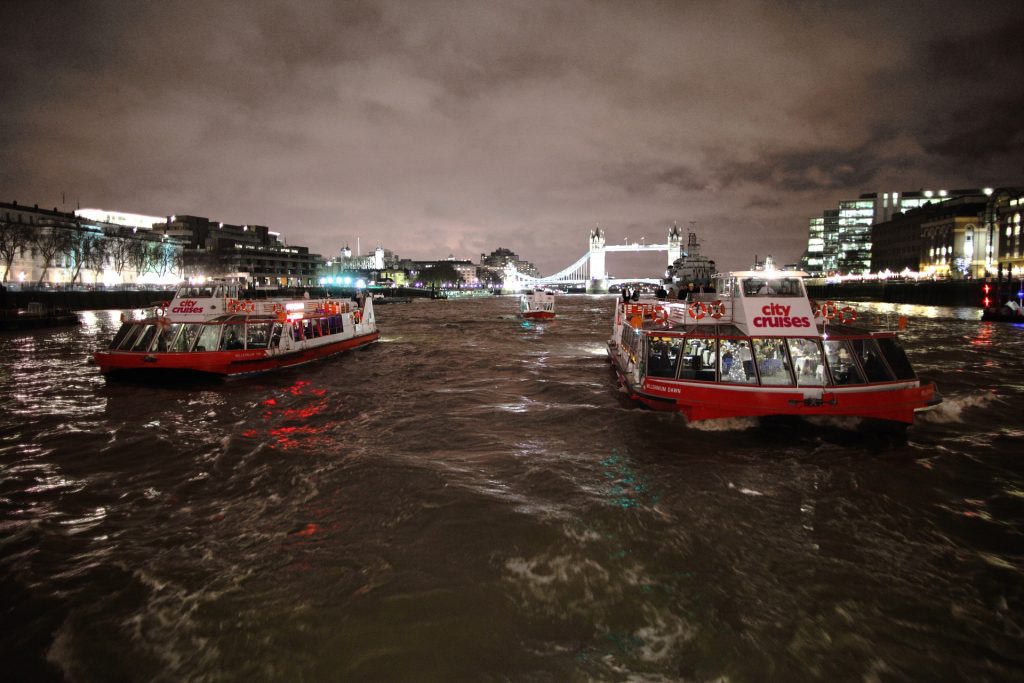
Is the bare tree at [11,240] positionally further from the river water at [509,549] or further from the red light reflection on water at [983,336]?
the red light reflection on water at [983,336]

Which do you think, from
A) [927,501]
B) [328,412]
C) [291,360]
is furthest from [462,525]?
[291,360]

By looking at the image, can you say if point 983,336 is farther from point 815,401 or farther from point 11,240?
point 11,240

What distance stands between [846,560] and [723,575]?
6.11ft

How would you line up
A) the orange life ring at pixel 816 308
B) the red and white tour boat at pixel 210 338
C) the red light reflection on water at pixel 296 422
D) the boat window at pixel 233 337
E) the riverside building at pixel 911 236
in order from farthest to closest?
the riverside building at pixel 911 236 → the boat window at pixel 233 337 → the red and white tour boat at pixel 210 338 → the orange life ring at pixel 816 308 → the red light reflection on water at pixel 296 422

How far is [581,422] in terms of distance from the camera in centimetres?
1422

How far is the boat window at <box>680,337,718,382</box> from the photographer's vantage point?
12.8 m

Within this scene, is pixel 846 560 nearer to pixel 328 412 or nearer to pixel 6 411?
pixel 328 412

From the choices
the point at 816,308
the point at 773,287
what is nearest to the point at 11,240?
the point at 773,287

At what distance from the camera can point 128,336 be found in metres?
20.3

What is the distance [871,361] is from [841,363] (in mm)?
700

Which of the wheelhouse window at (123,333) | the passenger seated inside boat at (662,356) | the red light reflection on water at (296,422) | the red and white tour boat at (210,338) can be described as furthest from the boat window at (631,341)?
the wheelhouse window at (123,333)

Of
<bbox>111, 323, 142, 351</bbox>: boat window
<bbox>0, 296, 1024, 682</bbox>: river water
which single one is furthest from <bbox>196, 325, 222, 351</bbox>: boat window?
<bbox>0, 296, 1024, 682</bbox>: river water

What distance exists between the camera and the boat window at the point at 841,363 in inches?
476

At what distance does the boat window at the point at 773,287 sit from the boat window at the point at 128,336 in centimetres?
2173
